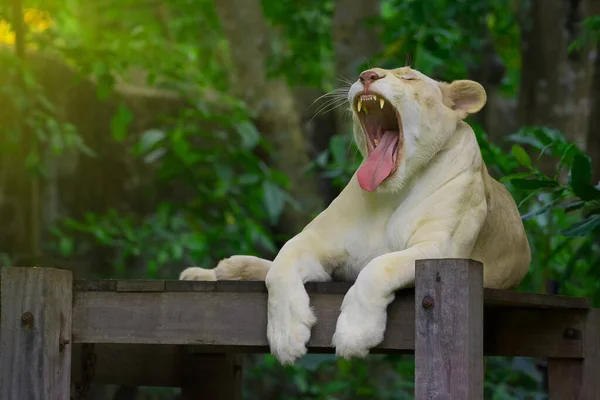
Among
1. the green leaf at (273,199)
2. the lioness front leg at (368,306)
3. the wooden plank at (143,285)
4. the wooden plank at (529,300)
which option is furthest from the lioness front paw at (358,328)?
the green leaf at (273,199)

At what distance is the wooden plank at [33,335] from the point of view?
2.69 m

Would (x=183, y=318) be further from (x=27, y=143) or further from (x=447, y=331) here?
(x=27, y=143)

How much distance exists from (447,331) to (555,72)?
3.62 metres

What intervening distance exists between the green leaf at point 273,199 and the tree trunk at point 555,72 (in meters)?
1.40

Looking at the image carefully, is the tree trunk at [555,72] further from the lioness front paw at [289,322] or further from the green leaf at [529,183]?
the lioness front paw at [289,322]

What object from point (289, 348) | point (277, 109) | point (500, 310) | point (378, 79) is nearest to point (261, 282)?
point (289, 348)

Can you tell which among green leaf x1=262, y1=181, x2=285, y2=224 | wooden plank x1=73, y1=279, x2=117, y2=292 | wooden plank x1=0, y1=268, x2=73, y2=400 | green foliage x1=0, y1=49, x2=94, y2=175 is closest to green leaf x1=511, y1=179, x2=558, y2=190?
wooden plank x1=73, y1=279, x2=117, y2=292

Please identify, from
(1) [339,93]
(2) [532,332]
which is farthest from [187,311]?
(2) [532,332]

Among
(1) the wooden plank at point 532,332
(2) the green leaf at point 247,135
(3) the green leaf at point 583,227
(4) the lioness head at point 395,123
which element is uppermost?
(2) the green leaf at point 247,135

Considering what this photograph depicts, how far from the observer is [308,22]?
23.0ft

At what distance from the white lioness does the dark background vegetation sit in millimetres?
1790

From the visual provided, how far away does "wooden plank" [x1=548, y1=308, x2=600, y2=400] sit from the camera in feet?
10.7

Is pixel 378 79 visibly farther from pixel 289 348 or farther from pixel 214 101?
pixel 214 101

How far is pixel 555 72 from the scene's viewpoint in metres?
5.77
